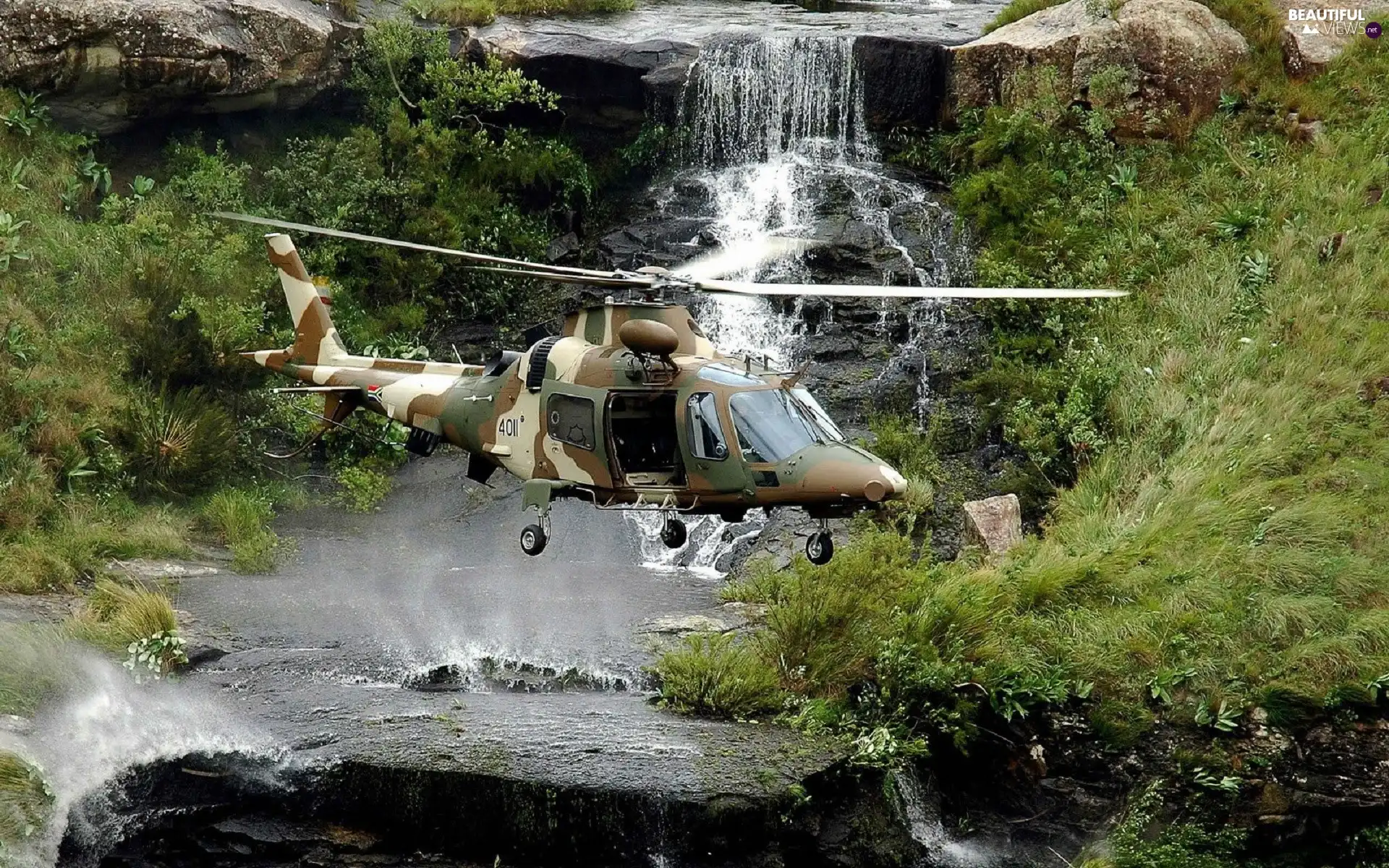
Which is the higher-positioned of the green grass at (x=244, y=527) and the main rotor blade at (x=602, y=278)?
the main rotor blade at (x=602, y=278)

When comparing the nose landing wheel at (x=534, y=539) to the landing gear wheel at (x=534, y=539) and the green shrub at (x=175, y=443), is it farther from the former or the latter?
the green shrub at (x=175, y=443)

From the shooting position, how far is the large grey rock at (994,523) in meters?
18.0

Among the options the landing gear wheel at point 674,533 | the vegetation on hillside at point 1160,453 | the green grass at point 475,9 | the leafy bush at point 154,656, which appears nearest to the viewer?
the landing gear wheel at point 674,533

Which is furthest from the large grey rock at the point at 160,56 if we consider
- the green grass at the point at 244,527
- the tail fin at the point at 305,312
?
the green grass at the point at 244,527

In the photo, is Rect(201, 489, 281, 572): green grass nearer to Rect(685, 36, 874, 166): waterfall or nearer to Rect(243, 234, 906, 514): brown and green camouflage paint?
Rect(243, 234, 906, 514): brown and green camouflage paint

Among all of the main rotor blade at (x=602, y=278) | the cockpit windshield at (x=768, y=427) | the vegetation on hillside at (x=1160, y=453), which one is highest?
the main rotor blade at (x=602, y=278)

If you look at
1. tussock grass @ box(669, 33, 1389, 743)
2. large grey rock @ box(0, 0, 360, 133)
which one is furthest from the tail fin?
large grey rock @ box(0, 0, 360, 133)

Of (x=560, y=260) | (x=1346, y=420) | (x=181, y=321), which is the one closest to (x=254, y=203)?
(x=181, y=321)

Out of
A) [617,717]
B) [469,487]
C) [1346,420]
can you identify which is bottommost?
[469,487]

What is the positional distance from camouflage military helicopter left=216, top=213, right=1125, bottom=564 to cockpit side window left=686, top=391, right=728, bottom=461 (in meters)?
0.01

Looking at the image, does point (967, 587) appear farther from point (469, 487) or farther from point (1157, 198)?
point (1157, 198)

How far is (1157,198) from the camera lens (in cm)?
2269

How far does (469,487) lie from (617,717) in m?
7.43

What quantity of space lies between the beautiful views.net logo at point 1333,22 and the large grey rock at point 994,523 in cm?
1019
